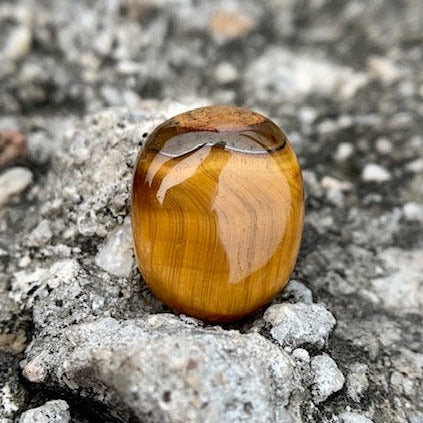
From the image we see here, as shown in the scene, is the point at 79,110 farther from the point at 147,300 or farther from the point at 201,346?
the point at 201,346

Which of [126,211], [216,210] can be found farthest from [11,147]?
[216,210]

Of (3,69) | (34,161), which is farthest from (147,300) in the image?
(3,69)

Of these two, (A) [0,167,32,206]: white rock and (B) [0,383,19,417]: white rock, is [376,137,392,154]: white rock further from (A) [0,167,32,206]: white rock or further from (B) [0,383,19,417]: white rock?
(B) [0,383,19,417]: white rock

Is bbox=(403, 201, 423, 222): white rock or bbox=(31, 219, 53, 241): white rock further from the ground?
bbox=(31, 219, 53, 241): white rock

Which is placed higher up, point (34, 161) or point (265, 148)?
point (265, 148)

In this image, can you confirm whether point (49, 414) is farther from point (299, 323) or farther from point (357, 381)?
point (357, 381)

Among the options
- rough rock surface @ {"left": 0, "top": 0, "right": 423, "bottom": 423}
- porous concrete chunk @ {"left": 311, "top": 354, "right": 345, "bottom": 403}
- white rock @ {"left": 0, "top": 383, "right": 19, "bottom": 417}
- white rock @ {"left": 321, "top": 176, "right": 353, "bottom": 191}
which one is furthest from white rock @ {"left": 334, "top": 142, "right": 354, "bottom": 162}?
white rock @ {"left": 0, "top": 383, "right": 19, "bottom": 417}
